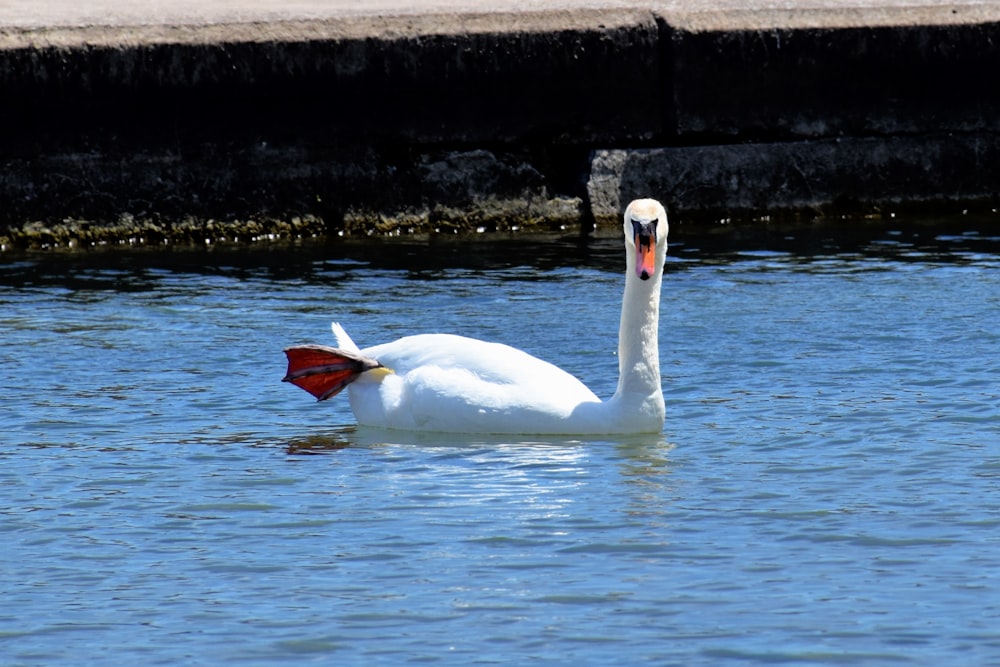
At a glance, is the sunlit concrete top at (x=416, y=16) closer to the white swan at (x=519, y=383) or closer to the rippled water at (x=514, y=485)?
the rippled water at (x=514, y=485)

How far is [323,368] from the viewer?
7434mm

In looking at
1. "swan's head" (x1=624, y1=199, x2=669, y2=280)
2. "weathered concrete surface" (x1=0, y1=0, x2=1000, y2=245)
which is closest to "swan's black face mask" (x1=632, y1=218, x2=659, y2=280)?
"swan's head" (x1=624, y1=199, x2=669, y2=280)

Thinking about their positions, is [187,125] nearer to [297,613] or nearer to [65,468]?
[65,468]

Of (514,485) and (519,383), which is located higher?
(519,383)

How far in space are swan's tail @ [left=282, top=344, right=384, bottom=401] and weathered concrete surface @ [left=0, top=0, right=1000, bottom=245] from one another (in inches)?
167

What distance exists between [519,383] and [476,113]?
16.1 ft

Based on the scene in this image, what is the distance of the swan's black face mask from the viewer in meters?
6.92

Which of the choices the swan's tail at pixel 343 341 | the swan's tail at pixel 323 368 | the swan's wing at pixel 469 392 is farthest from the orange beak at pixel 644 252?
the swan's tail at pixel 343 341

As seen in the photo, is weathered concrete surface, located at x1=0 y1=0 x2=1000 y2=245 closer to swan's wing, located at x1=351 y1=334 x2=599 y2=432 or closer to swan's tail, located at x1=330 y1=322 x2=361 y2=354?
swan's tail, located at x1=330 y1=322 x2=361 y2=354

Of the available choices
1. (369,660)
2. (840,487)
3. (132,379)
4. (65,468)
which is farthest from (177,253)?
(369,660)

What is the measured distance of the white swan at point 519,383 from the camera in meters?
6.98

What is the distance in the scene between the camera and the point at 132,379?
8.09m

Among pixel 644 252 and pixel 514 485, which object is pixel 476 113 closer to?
pixel 644 252

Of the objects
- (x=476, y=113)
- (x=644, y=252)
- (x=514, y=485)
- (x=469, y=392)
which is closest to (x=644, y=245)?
(x=644, y=252)
